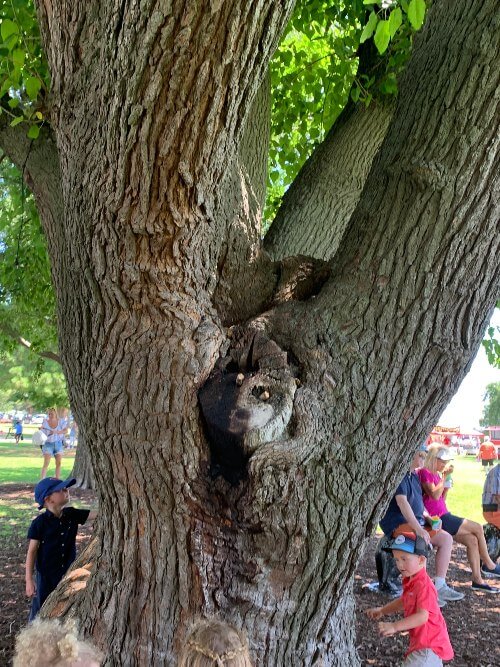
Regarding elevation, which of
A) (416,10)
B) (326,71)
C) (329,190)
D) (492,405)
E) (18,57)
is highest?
(326,71)

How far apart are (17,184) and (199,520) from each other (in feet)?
20.7

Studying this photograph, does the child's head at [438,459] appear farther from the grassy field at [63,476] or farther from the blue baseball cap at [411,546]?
the grassy field at [63,476]

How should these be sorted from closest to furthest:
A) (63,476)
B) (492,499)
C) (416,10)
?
(416,10) → (492,499) → (63,476)

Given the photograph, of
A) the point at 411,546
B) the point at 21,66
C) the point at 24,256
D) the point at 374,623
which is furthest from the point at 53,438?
the point at 21,66

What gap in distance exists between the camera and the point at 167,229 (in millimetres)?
2768

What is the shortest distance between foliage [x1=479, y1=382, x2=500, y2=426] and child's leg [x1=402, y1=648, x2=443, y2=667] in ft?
229

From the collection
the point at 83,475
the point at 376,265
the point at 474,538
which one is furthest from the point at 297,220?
the point at 83,475

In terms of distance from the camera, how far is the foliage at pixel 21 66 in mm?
3275

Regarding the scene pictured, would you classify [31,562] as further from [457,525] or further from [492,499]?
[492,499]

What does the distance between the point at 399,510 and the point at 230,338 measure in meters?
3.40

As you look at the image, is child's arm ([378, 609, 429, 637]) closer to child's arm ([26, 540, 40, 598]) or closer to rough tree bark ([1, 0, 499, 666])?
rough tree bark ([1, 0, 499, 666])

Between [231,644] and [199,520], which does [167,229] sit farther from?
[231,644]

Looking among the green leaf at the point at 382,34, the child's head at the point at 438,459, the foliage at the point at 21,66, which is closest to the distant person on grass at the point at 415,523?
the child's head at the point at 438,459

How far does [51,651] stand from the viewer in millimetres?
2014
